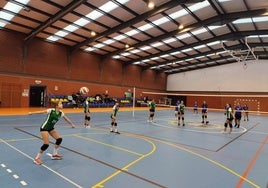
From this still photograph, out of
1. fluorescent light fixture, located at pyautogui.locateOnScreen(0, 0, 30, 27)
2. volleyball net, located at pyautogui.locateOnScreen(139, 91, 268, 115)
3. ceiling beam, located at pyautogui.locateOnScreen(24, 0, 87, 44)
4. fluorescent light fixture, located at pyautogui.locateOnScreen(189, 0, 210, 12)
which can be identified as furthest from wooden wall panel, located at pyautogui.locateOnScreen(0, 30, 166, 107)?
fluorescent light fixture, located at pyautogui.locateOnScreen(189, 0, 210, 12)

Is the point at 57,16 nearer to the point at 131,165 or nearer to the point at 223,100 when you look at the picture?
the point at 131,165

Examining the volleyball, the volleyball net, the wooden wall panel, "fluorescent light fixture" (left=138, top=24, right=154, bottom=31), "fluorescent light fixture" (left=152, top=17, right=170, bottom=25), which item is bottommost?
the volleyball net

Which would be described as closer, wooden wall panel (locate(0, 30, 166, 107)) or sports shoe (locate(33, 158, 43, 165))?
sports shoe (locate(33, 158, 43, 165))

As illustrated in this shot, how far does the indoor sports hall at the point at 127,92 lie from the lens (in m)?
6.10

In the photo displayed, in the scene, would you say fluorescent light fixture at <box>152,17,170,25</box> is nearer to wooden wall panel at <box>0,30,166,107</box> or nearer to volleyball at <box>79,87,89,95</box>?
volleyball at <box>79,87,89,95</box>

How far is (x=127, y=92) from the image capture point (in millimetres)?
37875

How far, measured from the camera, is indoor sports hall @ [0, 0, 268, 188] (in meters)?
6.10

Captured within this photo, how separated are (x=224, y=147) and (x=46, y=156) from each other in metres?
7.25

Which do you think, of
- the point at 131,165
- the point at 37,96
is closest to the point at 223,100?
the point at 37,96

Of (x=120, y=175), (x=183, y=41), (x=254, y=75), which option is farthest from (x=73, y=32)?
(x=254, y=75)

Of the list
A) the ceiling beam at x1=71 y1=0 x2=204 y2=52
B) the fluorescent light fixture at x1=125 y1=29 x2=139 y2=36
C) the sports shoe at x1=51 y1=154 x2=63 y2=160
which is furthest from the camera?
the fluorescent light fixture at x1=125 y1=29 x2=139 y2=36

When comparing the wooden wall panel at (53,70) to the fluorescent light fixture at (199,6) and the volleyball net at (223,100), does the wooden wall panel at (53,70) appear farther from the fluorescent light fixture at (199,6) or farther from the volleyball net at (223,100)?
the fluorescent light fixture at (199,6)

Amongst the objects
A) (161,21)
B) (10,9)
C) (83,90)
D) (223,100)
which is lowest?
(223,100)

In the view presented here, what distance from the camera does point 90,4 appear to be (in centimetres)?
1762
